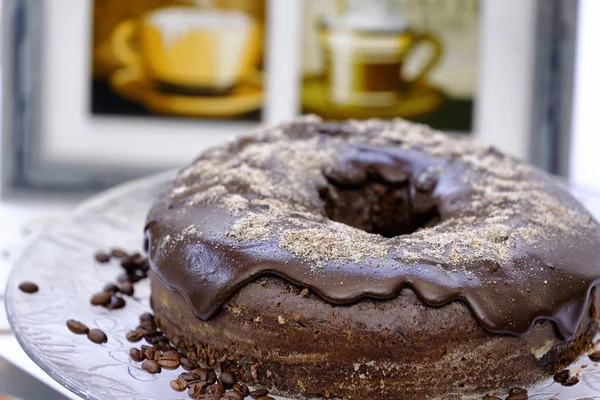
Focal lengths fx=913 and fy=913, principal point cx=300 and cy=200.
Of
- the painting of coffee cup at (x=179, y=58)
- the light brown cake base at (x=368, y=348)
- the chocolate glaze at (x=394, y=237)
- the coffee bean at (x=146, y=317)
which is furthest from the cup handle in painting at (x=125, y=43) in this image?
the light brown cake base at (x=368, y=348)

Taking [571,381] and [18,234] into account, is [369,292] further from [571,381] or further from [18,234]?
[18,234]

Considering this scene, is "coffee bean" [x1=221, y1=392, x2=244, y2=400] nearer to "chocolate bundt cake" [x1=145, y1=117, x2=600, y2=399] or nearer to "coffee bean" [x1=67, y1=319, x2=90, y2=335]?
"chocolate bundt cake" [x1=145, y1=117, x2=600, y2=399]

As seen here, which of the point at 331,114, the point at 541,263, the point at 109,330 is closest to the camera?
the point at 541,263

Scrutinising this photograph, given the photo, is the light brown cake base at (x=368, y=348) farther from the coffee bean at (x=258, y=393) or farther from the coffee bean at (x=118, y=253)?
the coffee bean at (x=118, y=253)

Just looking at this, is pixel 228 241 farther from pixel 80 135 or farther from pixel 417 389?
pixel 80 135

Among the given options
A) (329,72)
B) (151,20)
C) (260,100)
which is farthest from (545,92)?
(151,20)

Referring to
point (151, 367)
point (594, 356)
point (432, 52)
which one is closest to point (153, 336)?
point (151, 367)
